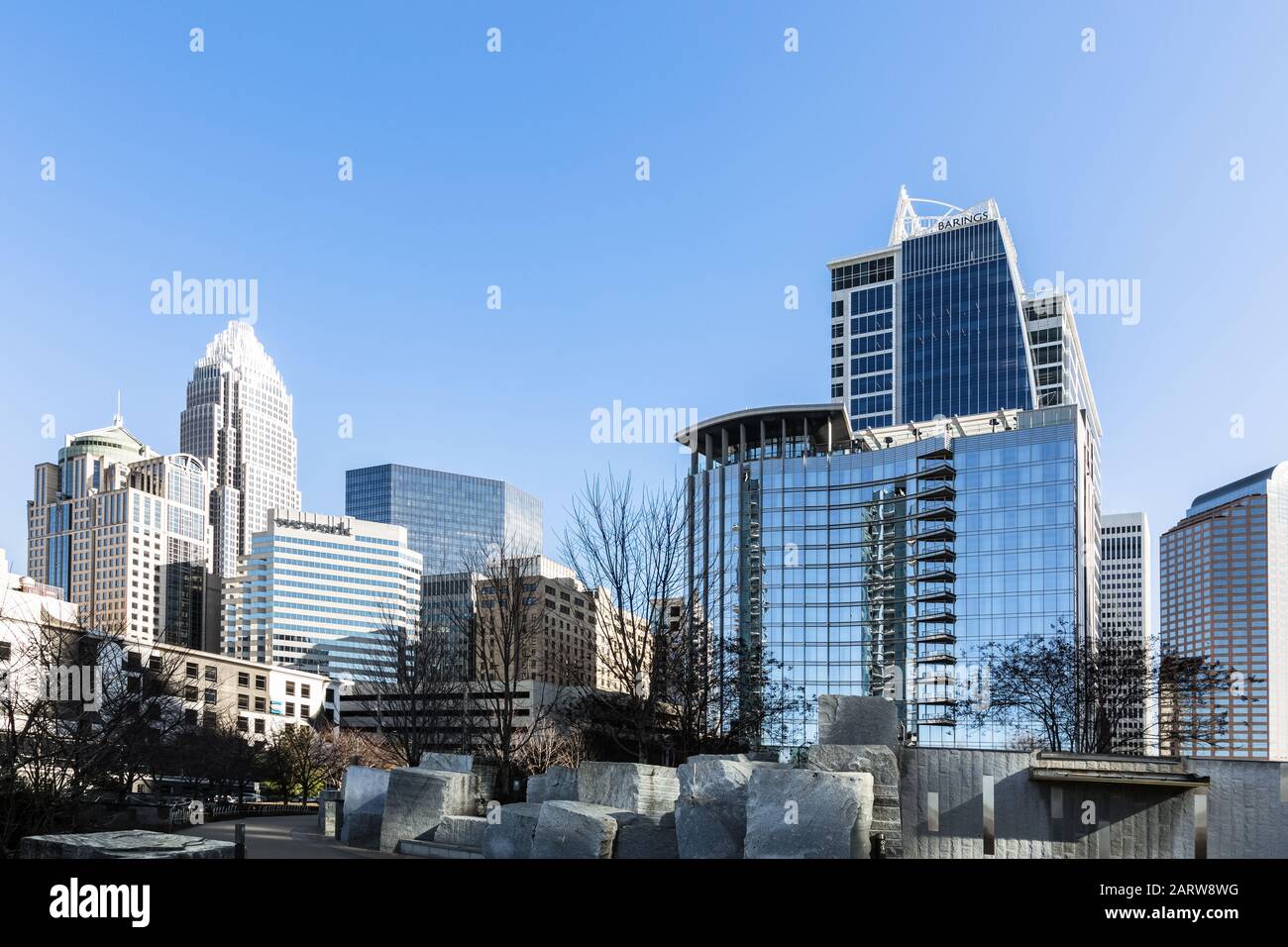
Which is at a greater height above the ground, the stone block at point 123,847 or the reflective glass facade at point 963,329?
the reflective glass facade at point 963,329

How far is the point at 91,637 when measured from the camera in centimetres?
4075

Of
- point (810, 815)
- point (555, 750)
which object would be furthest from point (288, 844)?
point (555, 750)

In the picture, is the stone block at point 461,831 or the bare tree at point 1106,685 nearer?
the stone block at point 461,831

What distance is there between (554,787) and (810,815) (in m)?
8.20

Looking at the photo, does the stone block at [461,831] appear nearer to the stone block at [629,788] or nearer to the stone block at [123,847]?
the stone block at [629,788]

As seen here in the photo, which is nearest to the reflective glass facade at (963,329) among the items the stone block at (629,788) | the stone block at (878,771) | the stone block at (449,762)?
the stone block at (449,762)

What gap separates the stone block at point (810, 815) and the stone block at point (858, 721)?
3393 mm

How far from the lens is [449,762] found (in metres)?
23.5

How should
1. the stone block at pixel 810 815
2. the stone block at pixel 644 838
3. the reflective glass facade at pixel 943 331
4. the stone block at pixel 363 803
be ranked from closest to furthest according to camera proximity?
the stone block at pixel 810 815 < the stone block at pixel 644 838 < the stone block at pixel 363 803 < the reflective glass facade at pixel 943 331

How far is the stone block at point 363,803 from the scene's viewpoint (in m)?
22.4

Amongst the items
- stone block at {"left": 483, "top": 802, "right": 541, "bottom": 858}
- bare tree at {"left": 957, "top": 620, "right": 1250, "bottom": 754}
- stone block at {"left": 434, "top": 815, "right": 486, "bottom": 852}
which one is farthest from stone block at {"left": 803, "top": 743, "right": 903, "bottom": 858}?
bare tree at {"left": 957, "top": 620, "right": 1250, "bottom": 754}

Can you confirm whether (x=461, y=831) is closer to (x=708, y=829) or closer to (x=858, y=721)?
(x=708, y=829)

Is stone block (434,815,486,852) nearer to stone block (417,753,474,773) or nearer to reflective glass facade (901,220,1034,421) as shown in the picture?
stone block (417,753,474,773)
